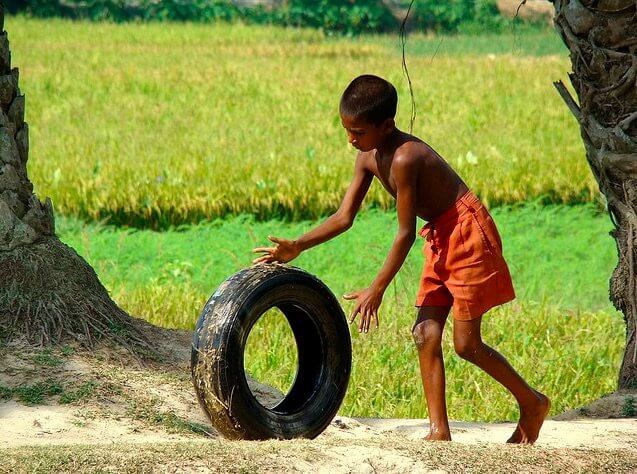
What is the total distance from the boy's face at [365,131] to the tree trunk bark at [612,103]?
53.4 inches

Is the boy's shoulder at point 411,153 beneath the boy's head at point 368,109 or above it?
beneath

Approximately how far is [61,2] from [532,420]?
991 inches

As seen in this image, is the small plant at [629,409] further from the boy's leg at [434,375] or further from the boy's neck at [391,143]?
the boy's neck at [391,143]

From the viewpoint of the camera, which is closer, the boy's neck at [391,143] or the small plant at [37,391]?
the boy's neck at [391,143]

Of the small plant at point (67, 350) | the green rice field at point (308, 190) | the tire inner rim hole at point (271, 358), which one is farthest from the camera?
the green rice field at point (308, 190)

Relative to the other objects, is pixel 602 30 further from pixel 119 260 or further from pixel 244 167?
pixel 244 167

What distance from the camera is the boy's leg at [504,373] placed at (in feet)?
14.8

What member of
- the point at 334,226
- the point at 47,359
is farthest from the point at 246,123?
the point at 334,226

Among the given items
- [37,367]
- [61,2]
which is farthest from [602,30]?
[61,2]

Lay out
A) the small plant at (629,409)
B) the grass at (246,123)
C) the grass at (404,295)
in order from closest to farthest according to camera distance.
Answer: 1. the small plant at (629,409)
2. the grass at (404,295)
3. the grass at (246,123)

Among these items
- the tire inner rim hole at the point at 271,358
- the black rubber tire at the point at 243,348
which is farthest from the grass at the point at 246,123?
the black rubber tire at the point at 243,348

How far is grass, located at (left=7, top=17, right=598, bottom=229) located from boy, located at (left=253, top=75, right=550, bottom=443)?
5929 millimetres

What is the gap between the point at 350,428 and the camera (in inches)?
201

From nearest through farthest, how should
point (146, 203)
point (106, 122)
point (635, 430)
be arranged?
point (635, 430) → point (146, 203) → point (106, 122)
